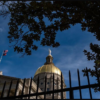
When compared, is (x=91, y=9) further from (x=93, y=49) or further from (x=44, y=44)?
(x=44, y=44)

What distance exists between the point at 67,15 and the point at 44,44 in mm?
1458

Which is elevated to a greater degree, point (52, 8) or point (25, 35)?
point (52, 8)

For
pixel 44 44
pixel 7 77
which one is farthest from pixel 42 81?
pixel 44 44

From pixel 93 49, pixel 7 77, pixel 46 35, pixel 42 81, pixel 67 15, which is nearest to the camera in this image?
pixel 67 15

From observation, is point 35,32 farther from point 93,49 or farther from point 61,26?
point 93,49

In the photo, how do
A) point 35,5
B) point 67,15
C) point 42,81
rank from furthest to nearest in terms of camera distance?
point 42,81 < point 67,15 < point 35,5

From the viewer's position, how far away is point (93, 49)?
14.6 feet

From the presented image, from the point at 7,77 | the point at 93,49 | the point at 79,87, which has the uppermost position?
the point at 7,77

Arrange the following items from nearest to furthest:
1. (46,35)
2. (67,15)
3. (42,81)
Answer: (67,15) < (46,35) < (42,81)

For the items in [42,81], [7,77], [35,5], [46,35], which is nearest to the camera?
[35,5]

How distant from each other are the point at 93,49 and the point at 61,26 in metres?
1.41

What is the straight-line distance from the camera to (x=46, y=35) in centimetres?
481

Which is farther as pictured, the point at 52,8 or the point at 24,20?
the point at 24,20

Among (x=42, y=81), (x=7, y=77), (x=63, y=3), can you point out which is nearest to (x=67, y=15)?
(x=63, y=3)
